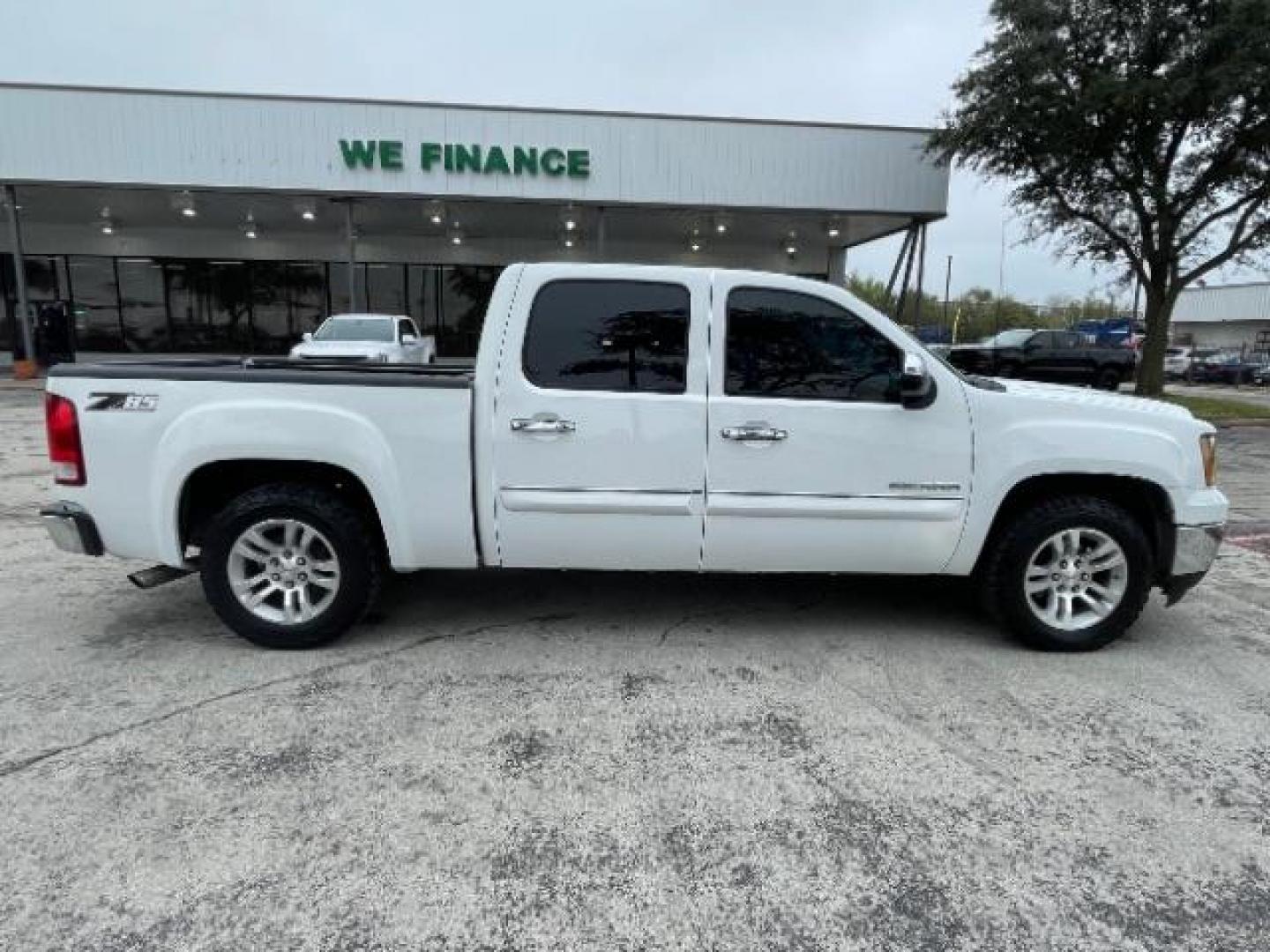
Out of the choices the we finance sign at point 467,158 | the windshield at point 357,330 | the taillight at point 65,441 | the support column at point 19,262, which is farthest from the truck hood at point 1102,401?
the support column at point 19,262

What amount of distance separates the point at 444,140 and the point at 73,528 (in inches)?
653

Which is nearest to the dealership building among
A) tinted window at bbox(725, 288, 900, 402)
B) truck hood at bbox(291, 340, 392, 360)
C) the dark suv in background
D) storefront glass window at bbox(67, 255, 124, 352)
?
storefront glass window at bbox(67, 255, 124, 352)

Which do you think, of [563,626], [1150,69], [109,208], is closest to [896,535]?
[563,626]

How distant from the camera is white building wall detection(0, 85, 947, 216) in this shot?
17719 millimetres

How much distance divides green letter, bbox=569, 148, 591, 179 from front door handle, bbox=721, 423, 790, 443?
16.6m

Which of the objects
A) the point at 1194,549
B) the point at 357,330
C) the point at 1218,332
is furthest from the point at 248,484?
the point at 1218,332

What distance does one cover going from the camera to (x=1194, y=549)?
13.2 feet

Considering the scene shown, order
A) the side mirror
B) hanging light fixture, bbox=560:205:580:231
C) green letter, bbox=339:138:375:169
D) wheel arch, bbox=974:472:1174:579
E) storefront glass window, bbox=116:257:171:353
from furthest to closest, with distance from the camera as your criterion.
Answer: storefront glass window, bbox=116:257:171:353
hanging light fixture, bbox=560:205:580:231
green letter, bbox=339:138:375:169
wheel arch, bbox=974:472:1174:579
the side mirror

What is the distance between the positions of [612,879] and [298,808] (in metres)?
1.13

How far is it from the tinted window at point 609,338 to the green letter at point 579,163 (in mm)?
16151

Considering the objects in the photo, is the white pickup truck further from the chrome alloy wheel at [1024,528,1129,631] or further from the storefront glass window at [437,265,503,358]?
the storefront glass window at [437,265,503,358]

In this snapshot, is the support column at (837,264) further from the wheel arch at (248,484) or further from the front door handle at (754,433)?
the wheel arch at (248,484)

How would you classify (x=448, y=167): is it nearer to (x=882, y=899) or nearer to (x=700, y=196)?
(x=700, y=196)

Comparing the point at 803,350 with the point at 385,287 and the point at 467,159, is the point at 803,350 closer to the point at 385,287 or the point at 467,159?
the point at 467,159
